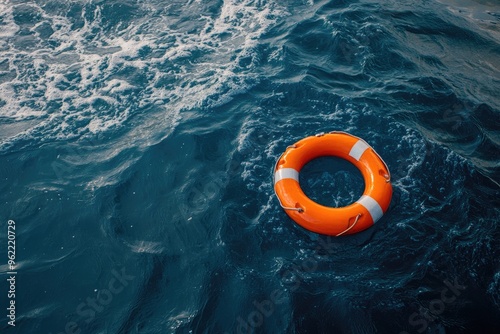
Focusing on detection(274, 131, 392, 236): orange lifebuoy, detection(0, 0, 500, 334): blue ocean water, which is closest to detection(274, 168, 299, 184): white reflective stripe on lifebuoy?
detection(274, 131, 392, 236): orange lifebuoy

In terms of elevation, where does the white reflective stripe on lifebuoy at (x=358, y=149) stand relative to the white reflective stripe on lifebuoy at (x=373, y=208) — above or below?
above

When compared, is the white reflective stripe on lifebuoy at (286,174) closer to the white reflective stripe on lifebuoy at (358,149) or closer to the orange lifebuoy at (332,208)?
the orange lifebuoy at (332,208)

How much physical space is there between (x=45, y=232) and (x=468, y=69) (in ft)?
24.9

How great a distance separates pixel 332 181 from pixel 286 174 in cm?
77

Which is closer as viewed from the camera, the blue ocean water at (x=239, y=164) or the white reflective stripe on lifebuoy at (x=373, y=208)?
the blue ocean water at (x=239, y=164)

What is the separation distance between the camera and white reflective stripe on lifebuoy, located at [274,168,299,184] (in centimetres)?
495

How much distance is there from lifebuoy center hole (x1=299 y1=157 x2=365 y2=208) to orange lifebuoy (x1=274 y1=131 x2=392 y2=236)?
14 centimetres

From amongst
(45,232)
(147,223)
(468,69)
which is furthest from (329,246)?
(468,69)

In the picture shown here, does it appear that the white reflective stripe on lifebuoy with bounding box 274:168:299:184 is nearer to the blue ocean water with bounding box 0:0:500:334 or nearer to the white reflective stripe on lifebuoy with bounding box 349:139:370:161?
the blue ocean water with bounding box 0:0:500:334

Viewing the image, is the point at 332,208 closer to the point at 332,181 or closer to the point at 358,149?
the point at 332,181

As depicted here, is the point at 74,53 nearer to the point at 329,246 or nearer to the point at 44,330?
the point at 44,330

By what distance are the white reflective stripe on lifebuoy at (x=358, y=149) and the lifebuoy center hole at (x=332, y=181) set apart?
292mm

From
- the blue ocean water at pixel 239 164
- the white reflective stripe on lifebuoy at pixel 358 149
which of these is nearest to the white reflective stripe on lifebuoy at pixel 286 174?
the blue ocean water at pixel 239 164

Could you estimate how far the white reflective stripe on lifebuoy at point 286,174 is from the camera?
16.2 feet
